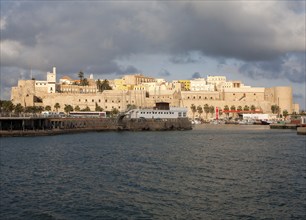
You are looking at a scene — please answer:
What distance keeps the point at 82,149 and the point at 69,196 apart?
23.0 m

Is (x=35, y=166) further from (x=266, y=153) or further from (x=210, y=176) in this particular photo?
(x=266, y=153)

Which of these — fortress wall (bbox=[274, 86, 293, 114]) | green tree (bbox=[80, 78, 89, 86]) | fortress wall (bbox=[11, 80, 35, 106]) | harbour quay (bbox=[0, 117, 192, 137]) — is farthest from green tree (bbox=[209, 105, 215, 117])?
fortress wall (bbox=[11, 80, 35, 106])

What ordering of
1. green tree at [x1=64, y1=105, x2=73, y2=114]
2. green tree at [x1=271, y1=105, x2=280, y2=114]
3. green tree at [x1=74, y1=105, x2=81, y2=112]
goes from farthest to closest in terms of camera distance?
green tree at [x1=271, y1=105, x2=280, y2=114]
green tree at [x1=74, y1=105, x2=81, y2=112]
green tree at [x1=64, y1=105, x2=73, y2=114]

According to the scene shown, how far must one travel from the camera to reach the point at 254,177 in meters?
26.0

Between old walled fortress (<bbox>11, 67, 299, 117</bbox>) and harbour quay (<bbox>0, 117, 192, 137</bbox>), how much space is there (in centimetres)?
3600

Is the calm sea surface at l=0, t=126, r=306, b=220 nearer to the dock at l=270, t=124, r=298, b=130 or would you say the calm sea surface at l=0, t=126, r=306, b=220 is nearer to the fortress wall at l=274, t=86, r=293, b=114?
the dock at l=270, t=124, r=298, b=130

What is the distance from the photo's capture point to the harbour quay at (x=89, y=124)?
68.8 m

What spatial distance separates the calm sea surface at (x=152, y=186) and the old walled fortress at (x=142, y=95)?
8649 centimetres

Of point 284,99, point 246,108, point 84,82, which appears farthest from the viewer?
point 84,82

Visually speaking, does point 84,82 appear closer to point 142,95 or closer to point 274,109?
point 142,95

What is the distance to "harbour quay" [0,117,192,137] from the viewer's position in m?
68.8

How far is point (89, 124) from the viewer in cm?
8212

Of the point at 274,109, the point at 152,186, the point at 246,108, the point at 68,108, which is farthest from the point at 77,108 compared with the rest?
the point at 152,186

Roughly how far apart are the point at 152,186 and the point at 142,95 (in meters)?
111
